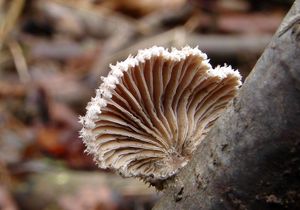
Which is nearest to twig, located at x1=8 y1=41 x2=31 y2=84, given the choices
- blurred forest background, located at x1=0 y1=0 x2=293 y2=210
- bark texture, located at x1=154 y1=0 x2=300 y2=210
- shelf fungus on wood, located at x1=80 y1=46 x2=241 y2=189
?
blurred forest background, located at x1=0 y1=0 x2=293 y2=210

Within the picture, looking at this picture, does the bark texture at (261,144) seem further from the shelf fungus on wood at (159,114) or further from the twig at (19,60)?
the twig at (19,60)

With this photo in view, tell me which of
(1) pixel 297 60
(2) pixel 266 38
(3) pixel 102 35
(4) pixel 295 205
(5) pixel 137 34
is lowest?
(4) pixel 295 205

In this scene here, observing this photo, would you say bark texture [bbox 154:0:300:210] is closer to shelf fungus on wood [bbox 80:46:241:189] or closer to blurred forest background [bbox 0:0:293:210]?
shelf fungus on wood [bbox 80:46:241:189]

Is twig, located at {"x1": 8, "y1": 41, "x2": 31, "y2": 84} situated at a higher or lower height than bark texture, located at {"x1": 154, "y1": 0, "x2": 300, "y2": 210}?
higher

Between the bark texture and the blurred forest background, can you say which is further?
the blurred forest background

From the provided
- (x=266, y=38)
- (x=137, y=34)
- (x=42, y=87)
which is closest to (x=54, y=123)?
(x=42, y=87)

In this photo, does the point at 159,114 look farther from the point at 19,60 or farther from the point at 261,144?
the point at 19,60

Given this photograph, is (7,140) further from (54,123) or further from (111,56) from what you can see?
(111,56)
